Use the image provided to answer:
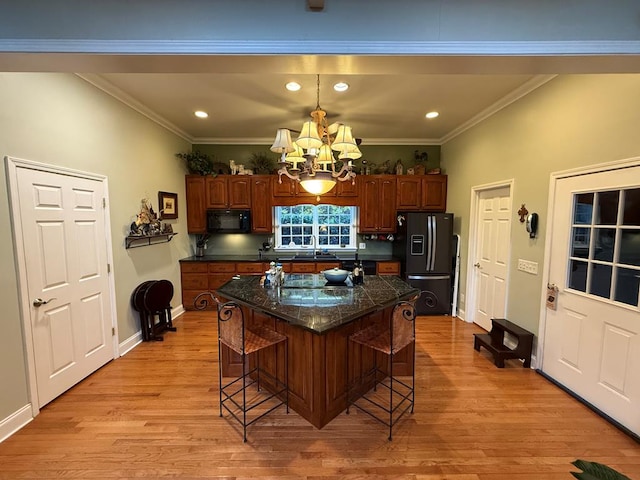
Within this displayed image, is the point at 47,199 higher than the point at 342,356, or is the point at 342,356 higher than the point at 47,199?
the point at 47,199

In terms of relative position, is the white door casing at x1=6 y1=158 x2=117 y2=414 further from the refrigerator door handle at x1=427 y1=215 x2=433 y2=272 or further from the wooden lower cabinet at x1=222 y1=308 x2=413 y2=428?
the refrigerator door handle at x1=427 y1=215 x2=433 y2=272

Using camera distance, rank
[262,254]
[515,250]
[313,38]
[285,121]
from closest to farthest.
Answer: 1. [313,38]
2. [515,250]
3. [285,121]
4. [262,254]

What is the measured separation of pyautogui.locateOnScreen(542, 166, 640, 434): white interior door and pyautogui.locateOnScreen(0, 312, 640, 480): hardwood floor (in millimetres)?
253

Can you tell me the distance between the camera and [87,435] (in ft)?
6.67

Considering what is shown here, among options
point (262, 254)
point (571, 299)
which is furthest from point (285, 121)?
point (571, 299)

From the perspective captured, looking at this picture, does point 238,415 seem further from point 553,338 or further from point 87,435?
point 553,338

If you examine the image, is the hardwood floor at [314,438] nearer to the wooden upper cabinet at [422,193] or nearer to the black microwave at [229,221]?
the black microwave at [229,221]

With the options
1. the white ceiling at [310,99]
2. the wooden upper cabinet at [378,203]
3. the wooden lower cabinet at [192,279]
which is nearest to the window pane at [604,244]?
the white ceiling at [310,99]

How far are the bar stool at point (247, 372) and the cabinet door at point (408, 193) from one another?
11.5 feet

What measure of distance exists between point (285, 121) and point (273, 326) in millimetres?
3027

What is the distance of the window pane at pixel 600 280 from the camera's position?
220 cm

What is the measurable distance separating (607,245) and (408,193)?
9.53 feet

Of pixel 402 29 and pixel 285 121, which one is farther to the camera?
pixel 285 121

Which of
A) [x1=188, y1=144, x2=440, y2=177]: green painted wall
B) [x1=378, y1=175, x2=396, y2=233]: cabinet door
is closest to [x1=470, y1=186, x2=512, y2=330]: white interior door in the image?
[x1=378, y1=175, x2=396, y2=233]: cabinet door
